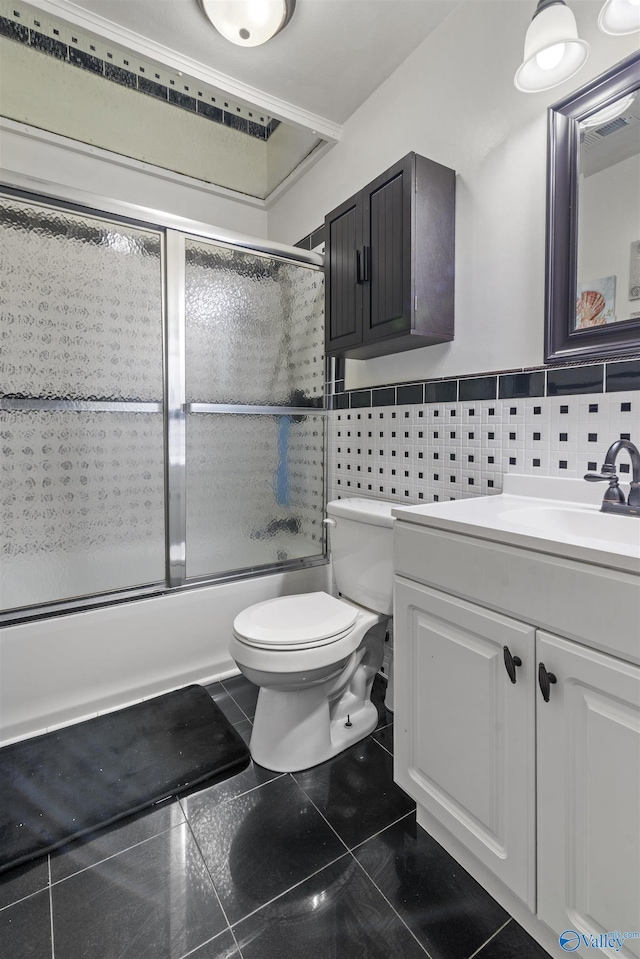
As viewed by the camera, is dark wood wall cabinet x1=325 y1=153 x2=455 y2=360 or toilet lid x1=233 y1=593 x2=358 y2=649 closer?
toilet lid x1=233 y1=593 x2=358 y2=649

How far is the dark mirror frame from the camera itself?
1.13 meters

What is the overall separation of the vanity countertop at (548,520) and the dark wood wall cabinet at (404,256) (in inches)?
23.7

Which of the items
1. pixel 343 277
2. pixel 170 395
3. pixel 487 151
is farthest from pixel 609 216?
pixel 170 395

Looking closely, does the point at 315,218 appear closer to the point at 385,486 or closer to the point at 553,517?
the point at 385,486

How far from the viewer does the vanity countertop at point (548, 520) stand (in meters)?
0.77

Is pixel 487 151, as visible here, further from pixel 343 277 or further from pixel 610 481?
pixel 610 481

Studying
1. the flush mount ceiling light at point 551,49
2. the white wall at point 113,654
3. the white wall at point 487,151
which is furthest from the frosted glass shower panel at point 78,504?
the flush mount ceiling light at point 551,49

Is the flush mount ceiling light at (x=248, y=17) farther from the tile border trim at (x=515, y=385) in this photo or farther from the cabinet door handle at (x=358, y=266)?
the tile border trim at (x=515, y=385)

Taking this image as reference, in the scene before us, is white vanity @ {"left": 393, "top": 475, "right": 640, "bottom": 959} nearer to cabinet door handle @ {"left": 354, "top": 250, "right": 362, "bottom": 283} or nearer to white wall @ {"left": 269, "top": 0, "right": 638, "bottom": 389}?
white wall @ {"left": 269, "top": 0, "right": 638, "bottom": 389}

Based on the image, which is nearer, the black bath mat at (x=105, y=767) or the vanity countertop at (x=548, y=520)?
the vanity countertop at (x=548, y=520)

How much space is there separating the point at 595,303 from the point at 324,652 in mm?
1207

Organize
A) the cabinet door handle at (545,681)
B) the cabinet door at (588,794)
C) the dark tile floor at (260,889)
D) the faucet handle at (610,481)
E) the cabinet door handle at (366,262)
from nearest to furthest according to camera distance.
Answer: the cabinet door at (588,794), the cabinet door handle at (545,681), the dark tile floor at (260,889), the faucet handle at (610,481), the cabinet door handle at (366,262)

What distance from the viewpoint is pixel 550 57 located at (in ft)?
3.72

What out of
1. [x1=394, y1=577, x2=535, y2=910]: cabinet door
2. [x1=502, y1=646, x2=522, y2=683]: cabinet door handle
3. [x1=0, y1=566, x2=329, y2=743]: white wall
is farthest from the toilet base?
[x1=502, y1=646, x2=522, y2=683]: cabinet door handle
